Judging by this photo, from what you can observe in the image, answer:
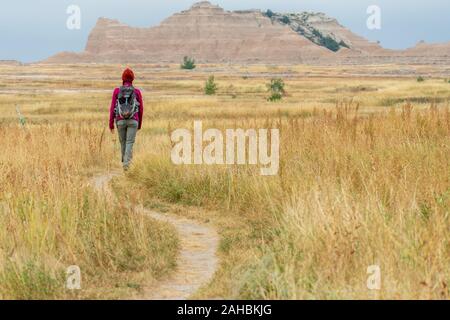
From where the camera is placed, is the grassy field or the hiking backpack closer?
the grassy field

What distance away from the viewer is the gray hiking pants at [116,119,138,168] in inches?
498

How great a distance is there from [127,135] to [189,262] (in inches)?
226

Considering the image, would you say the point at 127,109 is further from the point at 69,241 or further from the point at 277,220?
the point at 69,241

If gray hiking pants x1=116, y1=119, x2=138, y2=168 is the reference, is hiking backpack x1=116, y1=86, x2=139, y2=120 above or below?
above

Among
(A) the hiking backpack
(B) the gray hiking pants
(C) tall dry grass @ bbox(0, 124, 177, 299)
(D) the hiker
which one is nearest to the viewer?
(C) tall dry grass @ bbox(0, 124, 177, 299)

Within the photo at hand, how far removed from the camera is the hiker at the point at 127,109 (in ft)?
40.1

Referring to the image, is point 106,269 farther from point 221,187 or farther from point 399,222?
point 221,187

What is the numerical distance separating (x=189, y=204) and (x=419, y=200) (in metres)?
4.09

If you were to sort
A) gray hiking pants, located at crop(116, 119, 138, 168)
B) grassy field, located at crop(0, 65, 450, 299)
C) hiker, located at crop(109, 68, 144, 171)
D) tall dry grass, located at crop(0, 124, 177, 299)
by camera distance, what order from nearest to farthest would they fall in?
grassy field, located at crop(0, 65, 450, 299) < tall dry grass, located at crop(0, 124, 177, 299) < hiker, located at crop(109, 68, 144, 171) < gray hiking pants, located at crop(116, 119, 138, 168)

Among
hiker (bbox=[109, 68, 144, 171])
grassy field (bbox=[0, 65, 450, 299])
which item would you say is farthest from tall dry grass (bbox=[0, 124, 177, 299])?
hiker (bbox=[109, 68, 144, 171])

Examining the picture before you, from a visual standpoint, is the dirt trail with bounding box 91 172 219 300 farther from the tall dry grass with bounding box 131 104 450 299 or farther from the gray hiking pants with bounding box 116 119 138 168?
the gray hiking pants with bounding box 116 119 138 168

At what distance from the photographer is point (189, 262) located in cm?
754

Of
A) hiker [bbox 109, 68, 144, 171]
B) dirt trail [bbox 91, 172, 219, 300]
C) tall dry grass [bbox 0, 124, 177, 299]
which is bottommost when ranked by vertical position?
dirt trail [bbox 91, 172, 219, 300]

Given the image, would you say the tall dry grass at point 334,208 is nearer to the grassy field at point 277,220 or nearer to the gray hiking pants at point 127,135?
the grassy field at point 277,220
